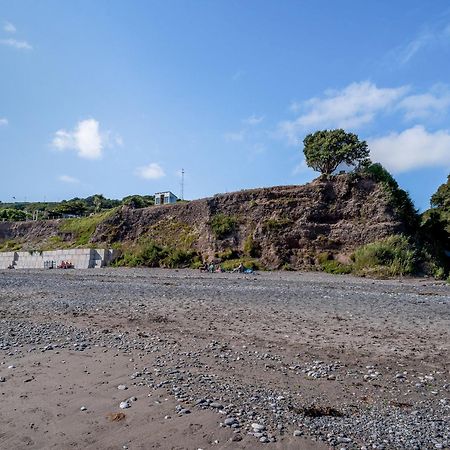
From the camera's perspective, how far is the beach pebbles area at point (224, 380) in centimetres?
475

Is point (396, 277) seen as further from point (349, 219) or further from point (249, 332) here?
point (249, 332)

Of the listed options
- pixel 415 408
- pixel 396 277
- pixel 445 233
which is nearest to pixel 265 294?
pixel 415 408

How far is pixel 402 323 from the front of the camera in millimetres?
10781

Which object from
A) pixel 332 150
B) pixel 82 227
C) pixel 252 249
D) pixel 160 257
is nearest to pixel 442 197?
pixel 332 150

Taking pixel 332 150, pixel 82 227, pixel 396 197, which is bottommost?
pixel 82 227

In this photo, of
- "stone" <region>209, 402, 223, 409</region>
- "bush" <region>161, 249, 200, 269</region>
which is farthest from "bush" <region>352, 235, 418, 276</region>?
"stone" <region>209, 402, 223, 409</region>

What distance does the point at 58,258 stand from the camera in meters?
47.3

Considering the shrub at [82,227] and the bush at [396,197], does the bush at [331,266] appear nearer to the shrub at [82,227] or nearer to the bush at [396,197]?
the bush at [396,197]

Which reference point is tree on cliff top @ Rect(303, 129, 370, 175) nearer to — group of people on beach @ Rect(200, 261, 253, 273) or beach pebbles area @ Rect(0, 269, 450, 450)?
group of people on beach @ Rect(200, 261, 253, 273)

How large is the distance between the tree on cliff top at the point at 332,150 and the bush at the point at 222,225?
9740 mm

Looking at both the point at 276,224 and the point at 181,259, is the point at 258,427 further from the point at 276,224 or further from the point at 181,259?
the point at 181,259

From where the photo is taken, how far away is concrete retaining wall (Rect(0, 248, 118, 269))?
142ft

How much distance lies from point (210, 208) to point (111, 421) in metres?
37.9

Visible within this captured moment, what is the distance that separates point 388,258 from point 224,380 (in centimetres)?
2509
